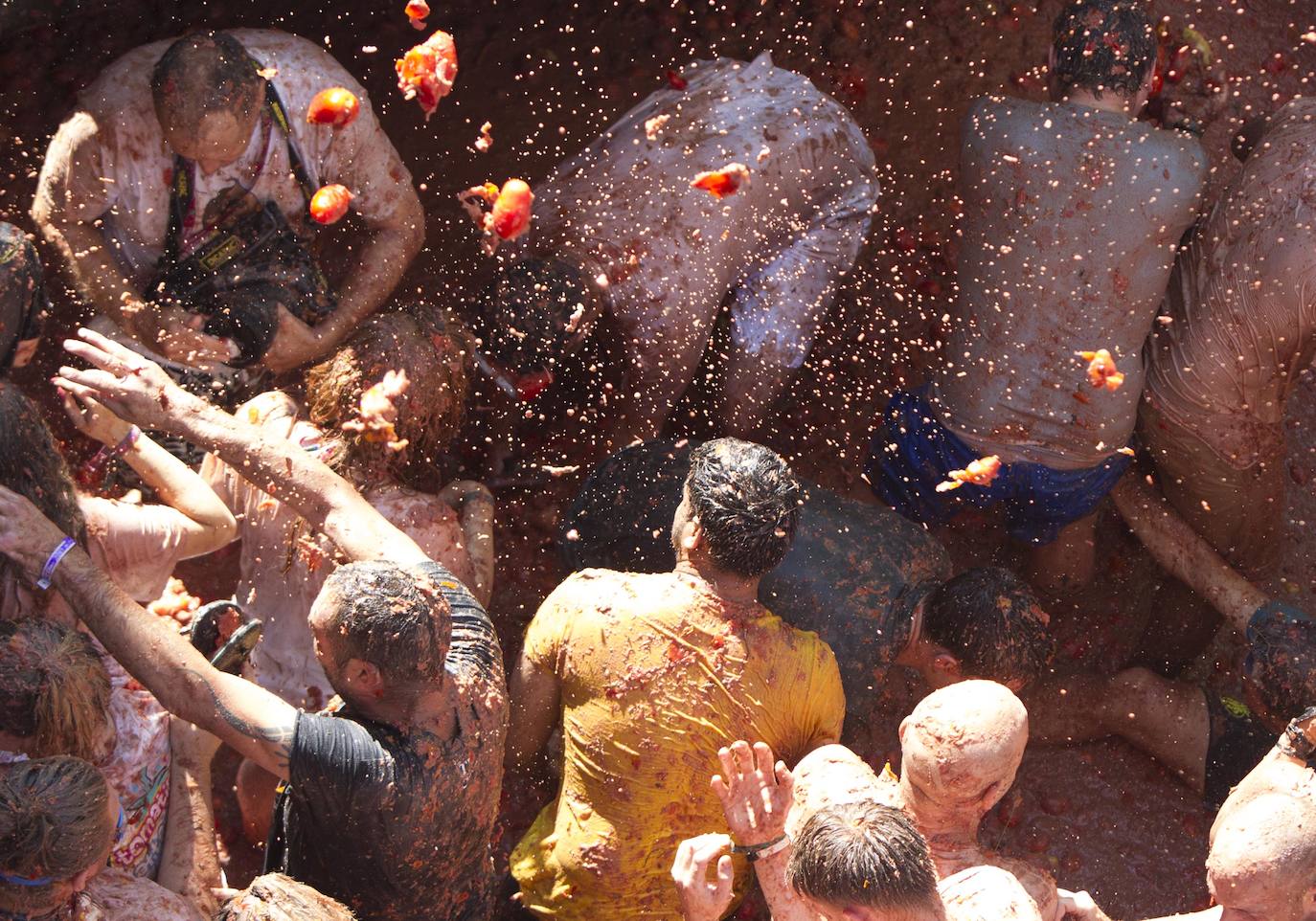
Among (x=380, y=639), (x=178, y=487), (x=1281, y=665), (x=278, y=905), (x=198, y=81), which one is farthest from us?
(x=1281, y=665)

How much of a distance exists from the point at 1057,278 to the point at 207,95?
2.63 metres

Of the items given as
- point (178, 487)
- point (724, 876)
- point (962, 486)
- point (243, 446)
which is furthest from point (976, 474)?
point (178, 487)

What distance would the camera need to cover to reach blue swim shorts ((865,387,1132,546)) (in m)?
4.57

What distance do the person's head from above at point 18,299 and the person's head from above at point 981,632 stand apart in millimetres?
2458

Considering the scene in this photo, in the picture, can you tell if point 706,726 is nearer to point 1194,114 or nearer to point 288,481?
point 288,481

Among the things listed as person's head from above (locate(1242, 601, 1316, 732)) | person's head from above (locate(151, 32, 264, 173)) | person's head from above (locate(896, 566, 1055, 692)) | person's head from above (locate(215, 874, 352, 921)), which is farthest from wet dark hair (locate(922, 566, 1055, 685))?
person's head from above (locate(151, 32, 264, 173))

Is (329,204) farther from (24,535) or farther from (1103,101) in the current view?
(1103,101)

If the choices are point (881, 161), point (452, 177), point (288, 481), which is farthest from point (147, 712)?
point (881, 161)

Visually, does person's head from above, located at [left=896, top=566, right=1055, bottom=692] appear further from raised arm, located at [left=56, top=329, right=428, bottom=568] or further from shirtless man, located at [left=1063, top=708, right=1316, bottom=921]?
raised arm, located at [left=56, top=329, right=428, bottom=568]

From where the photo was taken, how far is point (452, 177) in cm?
542

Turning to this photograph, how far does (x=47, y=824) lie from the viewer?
7.85 ft

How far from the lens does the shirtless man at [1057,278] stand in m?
4.21

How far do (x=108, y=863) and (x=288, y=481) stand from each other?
3.06 ft

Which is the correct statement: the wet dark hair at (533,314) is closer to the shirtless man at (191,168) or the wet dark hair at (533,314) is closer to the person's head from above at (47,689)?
the shirtless man at (191,168)
